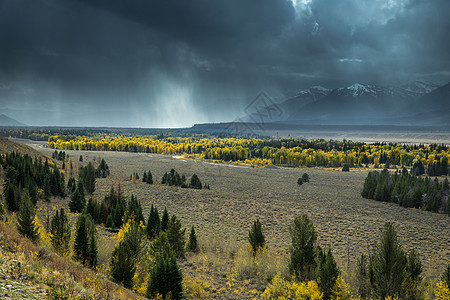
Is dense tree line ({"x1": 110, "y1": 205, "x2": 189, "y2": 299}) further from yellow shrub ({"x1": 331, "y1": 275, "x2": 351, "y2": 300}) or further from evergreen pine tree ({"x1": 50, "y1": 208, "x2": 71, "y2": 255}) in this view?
yellow shrub ({"x1": 331, "y1": 275, "x2": 351, "y2": 300})

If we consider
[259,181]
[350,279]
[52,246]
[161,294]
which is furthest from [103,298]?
[259,181]

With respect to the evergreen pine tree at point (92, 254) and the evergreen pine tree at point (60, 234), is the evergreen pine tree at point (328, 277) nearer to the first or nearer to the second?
the evergreen pine tree at point (92, 254)

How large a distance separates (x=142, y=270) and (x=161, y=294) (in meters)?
6.84

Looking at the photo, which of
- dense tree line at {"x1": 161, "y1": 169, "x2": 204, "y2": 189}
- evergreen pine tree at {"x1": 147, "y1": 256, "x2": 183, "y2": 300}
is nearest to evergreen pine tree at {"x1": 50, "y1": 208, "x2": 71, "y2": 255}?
evergreen pine tree at {"x1": 147, "y1": 256, "x2": 183, "y2": 300}

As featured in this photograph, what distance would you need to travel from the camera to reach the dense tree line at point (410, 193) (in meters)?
57.7

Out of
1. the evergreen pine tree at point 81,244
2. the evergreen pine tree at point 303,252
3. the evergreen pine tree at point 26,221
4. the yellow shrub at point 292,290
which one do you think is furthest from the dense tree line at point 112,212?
the evergreen pine tree at point 303,252

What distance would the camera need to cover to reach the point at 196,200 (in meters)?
59.2

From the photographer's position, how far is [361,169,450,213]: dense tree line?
189 feet

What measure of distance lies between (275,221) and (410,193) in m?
38.8

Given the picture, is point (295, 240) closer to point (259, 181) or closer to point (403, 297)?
point (403, 297)

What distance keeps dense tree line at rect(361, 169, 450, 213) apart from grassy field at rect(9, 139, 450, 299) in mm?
3090

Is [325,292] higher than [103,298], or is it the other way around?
[103,298]

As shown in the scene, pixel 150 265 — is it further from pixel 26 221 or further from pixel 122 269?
pixel 26 221

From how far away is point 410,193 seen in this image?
2480 inches
